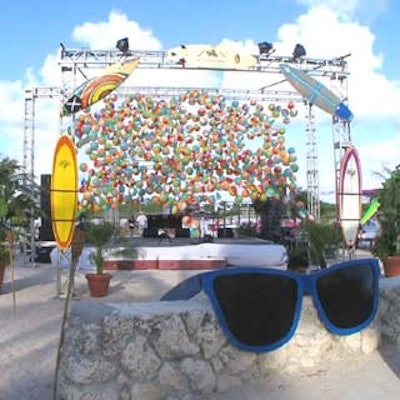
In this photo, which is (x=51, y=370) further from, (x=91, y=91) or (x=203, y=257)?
(x=203, y=257)

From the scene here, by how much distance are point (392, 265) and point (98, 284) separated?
5958mm

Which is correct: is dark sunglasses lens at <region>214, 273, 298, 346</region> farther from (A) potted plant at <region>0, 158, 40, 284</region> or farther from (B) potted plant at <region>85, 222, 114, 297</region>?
(A) potted plant at <region>0, 158, 40, 284</region>

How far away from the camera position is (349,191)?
22.6ft

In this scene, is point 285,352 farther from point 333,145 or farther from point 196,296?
A: point 333,145

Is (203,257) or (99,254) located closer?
(99,254)

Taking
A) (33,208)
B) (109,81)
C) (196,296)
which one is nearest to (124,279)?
(33,208)

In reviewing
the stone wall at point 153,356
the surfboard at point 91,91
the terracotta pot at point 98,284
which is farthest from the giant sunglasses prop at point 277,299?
the surfboard at point 91,91

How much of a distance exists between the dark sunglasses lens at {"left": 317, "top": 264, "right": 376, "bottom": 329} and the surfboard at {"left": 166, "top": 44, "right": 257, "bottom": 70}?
10554 mm

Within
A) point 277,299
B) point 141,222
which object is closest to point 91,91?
point 277,299

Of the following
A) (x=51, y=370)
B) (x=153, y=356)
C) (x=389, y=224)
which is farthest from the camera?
(x=389, y=224)

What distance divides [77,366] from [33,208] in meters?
7.23

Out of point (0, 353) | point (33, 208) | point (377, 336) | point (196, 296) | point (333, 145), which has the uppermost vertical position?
point (333, 145)

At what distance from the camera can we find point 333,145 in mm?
16562

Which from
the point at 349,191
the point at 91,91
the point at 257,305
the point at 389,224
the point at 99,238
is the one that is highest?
the point at 91,91
